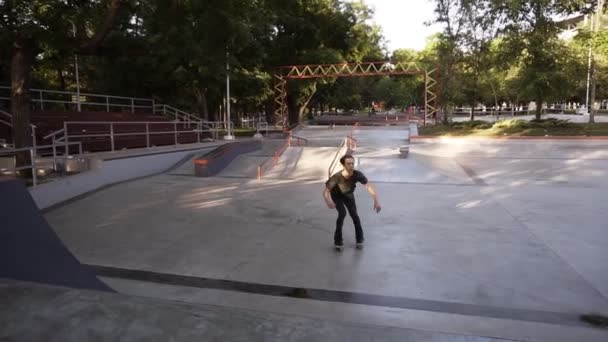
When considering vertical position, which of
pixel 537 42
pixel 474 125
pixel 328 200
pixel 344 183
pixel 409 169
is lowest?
pixel 409 169

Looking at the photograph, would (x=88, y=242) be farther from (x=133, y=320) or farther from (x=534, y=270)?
(x=534, y=270)

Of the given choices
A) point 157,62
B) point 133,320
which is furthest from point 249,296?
point 157,62

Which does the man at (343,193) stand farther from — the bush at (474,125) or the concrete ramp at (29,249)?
the bush at (474,125)

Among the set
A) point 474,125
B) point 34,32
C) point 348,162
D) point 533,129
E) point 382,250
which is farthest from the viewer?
point 474,125

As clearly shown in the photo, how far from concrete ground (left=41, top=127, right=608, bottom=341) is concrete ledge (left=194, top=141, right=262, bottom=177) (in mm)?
1456

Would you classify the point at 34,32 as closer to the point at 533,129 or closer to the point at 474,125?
the point at 533,129

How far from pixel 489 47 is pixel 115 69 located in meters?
23.0

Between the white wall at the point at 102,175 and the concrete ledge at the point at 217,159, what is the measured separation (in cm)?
176

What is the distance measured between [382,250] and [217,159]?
1009cm

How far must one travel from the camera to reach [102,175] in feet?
40.7

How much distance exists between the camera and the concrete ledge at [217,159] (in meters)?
14.9

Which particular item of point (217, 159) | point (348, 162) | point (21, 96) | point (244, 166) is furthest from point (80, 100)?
point (348, 162)

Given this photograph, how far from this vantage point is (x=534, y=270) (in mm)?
5598

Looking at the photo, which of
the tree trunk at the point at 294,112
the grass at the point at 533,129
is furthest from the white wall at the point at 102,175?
the tree trunk at the point at 294,112
